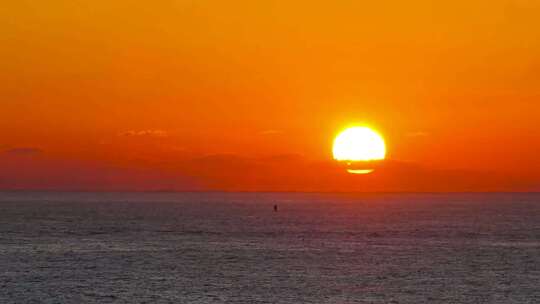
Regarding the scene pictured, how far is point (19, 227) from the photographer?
15850cm

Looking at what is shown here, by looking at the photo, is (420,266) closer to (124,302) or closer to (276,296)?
(276,296)

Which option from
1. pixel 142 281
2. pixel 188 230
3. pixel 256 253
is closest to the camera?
pixel 142 281

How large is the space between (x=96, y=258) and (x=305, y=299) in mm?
40510

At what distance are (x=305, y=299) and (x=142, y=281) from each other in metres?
18.3

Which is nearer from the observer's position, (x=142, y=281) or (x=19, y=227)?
(x=142, y=281)

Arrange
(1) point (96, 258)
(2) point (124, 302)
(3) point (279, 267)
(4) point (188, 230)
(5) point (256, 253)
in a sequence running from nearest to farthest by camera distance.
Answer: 1. (2) point (124, 302)
2. (3) point (279, 267)
3. (1) point (96, 258)
4. (5) point (256, 253)
5. (4) point (188, 230)

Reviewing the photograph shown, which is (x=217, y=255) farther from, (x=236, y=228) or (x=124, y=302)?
(x=236, y=228)

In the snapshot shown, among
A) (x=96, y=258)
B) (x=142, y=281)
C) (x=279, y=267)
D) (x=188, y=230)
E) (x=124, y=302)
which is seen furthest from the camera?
(x=188, y=230)

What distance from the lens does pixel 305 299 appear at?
65562 millimetres

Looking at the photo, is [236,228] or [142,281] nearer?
[142,281]

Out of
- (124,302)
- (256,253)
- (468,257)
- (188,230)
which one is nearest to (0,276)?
(124,302)

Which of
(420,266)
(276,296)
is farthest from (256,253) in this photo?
(276,296)

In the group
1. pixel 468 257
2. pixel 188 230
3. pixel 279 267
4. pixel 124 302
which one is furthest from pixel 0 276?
pixel 188 230

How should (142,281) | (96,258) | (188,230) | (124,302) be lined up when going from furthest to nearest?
(188,230) → (96,258) → (142,281) → (124,302)
